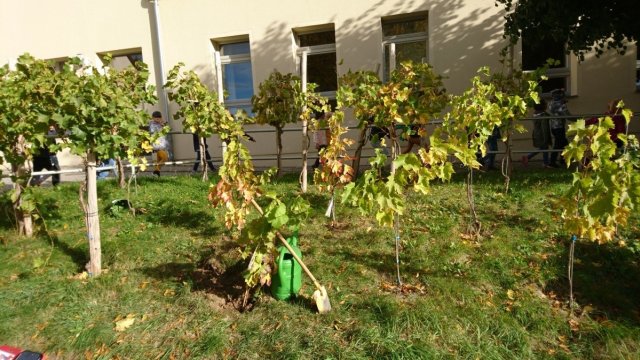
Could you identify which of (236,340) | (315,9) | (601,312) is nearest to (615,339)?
(601,312)

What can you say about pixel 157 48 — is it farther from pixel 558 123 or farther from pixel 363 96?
pixel 558 123

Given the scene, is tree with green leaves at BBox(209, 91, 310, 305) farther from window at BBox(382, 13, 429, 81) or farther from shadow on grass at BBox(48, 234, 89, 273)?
window at BBox(382, 13, 429, 81)

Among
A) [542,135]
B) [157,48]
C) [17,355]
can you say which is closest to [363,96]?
[17,355]

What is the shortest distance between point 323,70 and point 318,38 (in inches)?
28.4

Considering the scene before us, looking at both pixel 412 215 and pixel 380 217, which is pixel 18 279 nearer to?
pixel 380 217

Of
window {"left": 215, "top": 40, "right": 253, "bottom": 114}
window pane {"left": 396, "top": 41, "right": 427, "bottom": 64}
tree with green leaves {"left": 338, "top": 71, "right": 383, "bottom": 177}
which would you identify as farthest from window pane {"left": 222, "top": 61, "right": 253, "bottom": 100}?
tree with green leaves {"left": 338, "top": 71, "right": 383, "bottom": 177}

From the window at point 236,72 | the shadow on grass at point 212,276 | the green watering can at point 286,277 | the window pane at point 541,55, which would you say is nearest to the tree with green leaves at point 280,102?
the shadow on grass at point 212,276

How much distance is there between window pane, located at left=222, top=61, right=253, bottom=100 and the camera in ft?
33.8

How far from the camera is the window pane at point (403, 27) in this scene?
362 inches

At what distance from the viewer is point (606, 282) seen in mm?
3848

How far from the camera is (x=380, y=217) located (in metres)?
3.24

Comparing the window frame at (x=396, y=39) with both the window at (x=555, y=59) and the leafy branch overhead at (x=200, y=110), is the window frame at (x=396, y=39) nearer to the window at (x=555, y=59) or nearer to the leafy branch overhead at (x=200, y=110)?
the window at (x=555, y=59)

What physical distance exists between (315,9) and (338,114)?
5082 mm

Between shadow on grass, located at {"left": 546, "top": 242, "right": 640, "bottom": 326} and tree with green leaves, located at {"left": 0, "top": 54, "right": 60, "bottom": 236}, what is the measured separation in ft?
16.5
